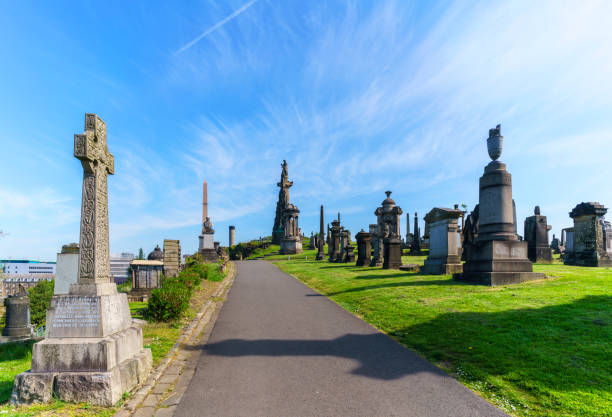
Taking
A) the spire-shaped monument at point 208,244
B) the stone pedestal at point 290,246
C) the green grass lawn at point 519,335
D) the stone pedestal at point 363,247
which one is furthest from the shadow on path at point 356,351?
the stone pedestal at point 290,246

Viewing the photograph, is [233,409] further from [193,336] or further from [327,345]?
[193,336]

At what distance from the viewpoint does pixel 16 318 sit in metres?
11.5

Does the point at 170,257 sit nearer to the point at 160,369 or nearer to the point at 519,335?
the point at 160,369

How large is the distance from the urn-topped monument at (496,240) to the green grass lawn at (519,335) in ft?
1.94

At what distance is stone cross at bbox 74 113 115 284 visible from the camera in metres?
4.57

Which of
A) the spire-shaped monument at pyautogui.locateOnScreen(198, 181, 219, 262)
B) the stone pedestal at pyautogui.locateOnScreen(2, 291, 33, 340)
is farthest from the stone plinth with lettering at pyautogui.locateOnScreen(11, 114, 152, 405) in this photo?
the spire-shaped monument at pyautogui.locateOnScreen(198, 181, 219, 262)

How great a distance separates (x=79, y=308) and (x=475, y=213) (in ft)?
57.6

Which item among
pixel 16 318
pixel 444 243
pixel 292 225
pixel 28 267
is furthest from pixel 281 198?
pixel 28 267

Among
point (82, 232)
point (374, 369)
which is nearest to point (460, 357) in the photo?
point (374, 369)

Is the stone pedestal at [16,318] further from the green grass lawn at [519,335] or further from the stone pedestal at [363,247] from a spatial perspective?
the stone pedestal at [363,247]

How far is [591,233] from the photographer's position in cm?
1459

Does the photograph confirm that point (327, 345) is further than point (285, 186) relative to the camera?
No

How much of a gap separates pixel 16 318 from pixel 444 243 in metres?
16.5

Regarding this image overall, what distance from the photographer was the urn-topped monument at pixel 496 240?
33.0ft
